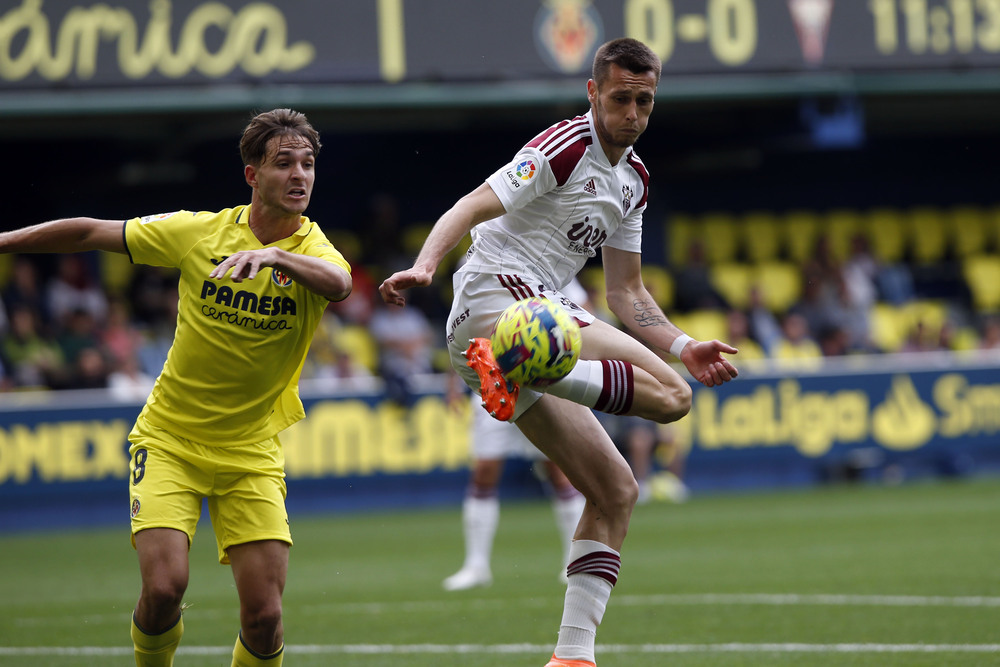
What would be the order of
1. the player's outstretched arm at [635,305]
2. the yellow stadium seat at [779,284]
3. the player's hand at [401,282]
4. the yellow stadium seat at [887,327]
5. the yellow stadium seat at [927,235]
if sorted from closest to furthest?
the player's hand at [401,282] < the player's outstretched arm at [635,305] < the yellow stadium seat at [887,327] < the yellow stadium seat at [779,284] < the yellow stadium seat at [927,235]

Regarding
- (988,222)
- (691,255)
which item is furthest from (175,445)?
(988,222)

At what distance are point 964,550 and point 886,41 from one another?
32.7ft

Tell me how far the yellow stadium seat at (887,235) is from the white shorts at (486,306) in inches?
720

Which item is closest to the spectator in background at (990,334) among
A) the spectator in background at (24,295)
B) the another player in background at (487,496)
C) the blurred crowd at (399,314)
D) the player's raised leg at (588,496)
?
the blurred crowd at (399,314)

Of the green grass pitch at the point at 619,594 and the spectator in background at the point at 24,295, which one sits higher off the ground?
the spectator in background at the point at 24,295

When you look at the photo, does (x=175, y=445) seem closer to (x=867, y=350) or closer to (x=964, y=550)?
(x=964, y=550)

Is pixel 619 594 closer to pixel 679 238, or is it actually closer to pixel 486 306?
pixel 486 306

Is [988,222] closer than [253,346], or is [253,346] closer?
[253,346]

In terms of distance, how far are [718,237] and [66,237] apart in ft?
59.9

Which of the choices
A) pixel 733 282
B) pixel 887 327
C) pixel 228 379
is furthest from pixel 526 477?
pixel 228 379

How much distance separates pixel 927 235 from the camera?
23219mm

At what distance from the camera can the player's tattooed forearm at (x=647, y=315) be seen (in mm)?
5755

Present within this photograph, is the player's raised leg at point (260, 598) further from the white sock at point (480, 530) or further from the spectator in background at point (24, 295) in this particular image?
the spectator in background at point (24, 295)

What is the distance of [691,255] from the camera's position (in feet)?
67.9
